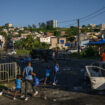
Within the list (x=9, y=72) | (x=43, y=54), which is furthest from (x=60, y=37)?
(x=9, y=72)

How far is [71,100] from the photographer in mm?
7344

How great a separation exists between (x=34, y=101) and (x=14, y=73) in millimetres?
3872

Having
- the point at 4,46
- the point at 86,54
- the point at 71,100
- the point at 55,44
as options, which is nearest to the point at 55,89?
the point at 71,100

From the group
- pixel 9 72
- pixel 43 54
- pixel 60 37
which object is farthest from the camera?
pixel 60 37

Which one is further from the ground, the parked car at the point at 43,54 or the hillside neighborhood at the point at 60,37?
the hillside neighborhood at the point at 60,37

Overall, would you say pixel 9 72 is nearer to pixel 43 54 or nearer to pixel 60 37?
pixel 43 54

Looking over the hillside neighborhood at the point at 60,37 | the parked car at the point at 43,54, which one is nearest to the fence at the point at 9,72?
the parked car at the point at 43,54

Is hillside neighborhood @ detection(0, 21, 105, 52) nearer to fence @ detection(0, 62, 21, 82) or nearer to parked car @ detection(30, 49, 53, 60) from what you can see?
parked car @ detection(30, 49, 53, 60)

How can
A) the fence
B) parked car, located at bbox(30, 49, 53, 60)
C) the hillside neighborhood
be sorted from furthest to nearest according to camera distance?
the hillside neighborhood < parked car, located at bbox(30, 49, 53, 60) < the fence

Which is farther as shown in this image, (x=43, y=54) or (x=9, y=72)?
(x=43, y=54)

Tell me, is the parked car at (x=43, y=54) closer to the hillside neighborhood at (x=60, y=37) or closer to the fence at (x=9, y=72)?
the hillside neighborhood at (x=60, y=37)

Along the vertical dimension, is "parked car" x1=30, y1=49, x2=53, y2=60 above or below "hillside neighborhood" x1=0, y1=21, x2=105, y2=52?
below

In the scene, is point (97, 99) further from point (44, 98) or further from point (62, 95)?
point (44, 98)

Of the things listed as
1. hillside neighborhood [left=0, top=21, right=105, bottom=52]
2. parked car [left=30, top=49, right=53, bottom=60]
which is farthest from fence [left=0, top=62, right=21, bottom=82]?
hillside neighborhood [left=0, top=21, right=105, bottom=52]
